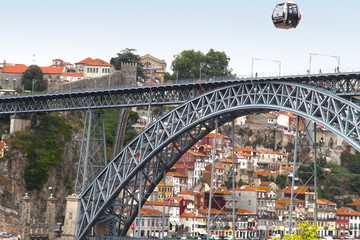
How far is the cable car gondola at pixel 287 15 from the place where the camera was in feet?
178

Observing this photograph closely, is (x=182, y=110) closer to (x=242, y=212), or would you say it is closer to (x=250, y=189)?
(x=242, y=212)

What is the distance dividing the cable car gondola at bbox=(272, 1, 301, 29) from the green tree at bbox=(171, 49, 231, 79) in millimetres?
96820

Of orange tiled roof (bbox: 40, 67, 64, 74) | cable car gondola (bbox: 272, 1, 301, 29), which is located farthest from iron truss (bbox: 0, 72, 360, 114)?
orange tiled roof (bbox: 40, 67, 64, 74)

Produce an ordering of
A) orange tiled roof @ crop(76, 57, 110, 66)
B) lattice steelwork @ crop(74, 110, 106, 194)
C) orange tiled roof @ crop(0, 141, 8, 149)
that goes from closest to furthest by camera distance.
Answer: lattice steelwork @ crop(74, 110, 106, 194) < orange tiled roof @ crop(0, 141, 8, 149) < orange tiled roof @ crop(76, 57, 110, 66)

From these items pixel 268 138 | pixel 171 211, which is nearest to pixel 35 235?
pixel 171 211

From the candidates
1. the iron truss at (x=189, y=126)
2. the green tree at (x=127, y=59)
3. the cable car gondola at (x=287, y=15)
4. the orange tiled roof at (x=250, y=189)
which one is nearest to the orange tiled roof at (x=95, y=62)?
the green tree at (x=127, y=59)

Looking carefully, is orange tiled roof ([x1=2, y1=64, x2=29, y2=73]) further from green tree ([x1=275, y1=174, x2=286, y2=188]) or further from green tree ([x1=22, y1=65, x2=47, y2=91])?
green tree ([x1=275, y1=174, x2=286, y2=188])

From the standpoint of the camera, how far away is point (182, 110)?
74062 millimetres

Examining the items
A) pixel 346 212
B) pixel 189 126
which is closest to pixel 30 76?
pixel 346 212

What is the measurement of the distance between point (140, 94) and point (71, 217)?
1117 centimetres

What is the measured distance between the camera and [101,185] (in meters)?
77.6

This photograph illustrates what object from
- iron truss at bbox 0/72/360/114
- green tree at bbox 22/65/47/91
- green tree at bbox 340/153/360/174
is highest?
green tree at bbox 22/65/47/91

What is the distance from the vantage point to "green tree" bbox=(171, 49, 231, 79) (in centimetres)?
15350

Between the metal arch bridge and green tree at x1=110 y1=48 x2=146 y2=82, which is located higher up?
green tree at x1=110 y1=48 x2=146 y2=82
